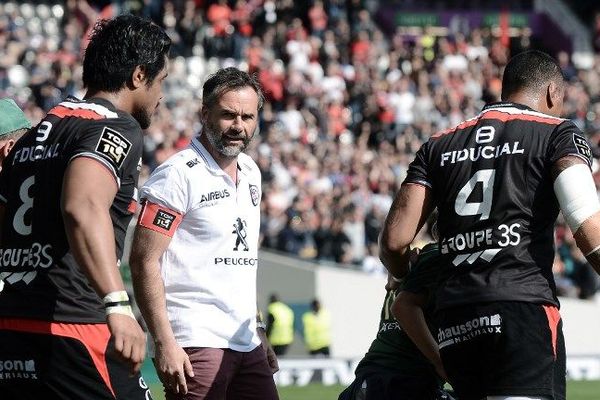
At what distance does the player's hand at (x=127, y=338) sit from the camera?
4.61m

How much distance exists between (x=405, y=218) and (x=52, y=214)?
170cm

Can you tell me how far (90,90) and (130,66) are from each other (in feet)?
0.63

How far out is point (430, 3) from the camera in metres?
33.4

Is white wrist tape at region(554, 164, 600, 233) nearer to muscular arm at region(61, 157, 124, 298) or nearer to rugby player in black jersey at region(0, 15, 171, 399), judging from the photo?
rugby player in black jersey at region(0, 15, 171, 399)

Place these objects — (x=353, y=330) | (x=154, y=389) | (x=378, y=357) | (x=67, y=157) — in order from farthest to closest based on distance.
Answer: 1. (x=353, y=330)
2. (x=154, y=389)
3. (x=378, y=357)
4. (x=67, y=157)

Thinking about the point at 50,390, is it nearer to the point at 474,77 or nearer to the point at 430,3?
the point at 474,77

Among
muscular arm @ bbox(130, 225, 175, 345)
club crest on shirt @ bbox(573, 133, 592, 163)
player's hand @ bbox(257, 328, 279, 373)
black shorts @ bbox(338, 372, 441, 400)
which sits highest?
club crest on shirt @ bbox(573, 133, 592, 163)

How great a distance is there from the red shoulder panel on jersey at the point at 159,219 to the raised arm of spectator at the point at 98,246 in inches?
50.4

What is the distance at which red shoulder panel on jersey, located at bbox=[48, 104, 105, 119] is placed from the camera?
5105mm

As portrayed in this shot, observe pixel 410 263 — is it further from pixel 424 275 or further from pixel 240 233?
pixel 240 233

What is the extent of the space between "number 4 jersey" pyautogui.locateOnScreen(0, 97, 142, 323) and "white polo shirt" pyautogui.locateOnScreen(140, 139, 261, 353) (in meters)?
1.06

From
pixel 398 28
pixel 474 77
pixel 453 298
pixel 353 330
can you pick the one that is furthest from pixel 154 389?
pixel 398 28

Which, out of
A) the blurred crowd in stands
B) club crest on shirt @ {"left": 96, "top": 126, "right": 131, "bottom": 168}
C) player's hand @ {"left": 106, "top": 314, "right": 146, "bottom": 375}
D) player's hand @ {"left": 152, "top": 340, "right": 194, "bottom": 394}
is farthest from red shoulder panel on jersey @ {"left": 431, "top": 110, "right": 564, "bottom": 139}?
the blurred crowd in stands

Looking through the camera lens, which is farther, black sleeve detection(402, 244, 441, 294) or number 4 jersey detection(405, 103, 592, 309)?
black sleeve detection(402, 244, 441, 294)
